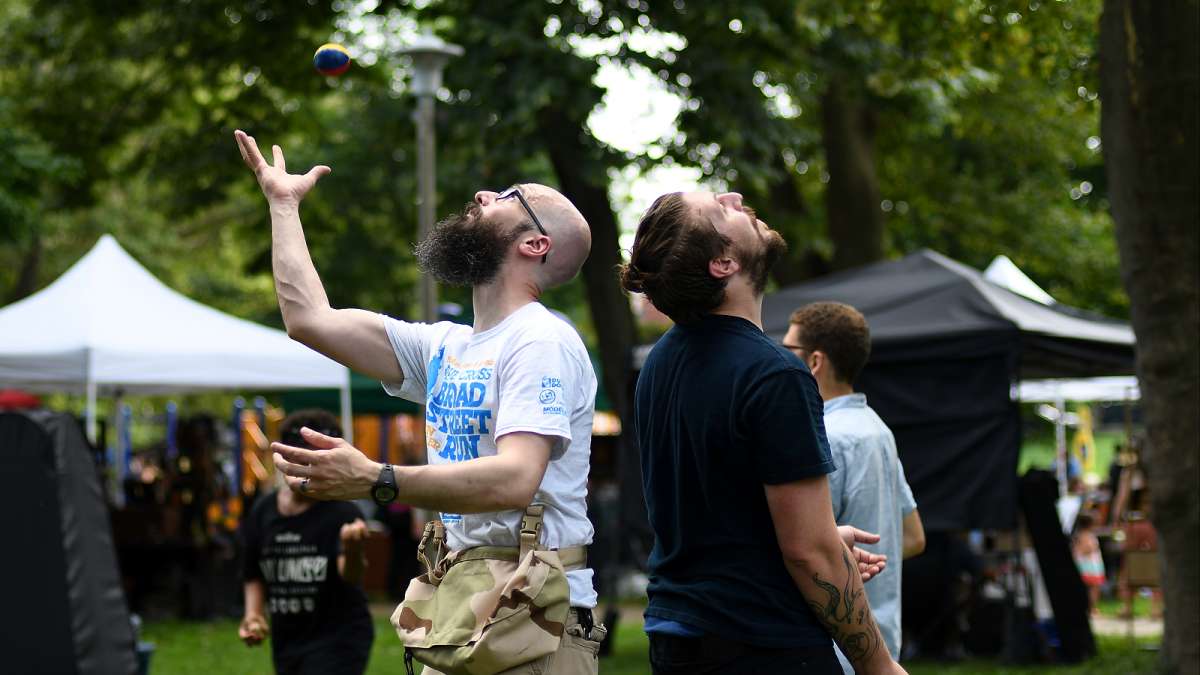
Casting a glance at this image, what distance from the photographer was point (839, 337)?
4.59m

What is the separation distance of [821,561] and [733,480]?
0.23 m

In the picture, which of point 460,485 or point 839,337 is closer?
point 460,485

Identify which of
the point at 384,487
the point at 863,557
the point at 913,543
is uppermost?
the point at 384,487

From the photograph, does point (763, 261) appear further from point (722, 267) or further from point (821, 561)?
point (821, 561)

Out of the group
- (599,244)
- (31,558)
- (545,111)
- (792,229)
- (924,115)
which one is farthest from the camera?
(792,229)

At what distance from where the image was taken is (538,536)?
9.97ft

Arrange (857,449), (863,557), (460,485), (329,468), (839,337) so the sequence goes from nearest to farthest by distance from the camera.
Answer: (329,468) < (460,485) < (863,557) < (857,449) < (839,337)

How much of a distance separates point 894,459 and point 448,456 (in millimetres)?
1898

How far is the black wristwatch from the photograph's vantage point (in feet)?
8.50

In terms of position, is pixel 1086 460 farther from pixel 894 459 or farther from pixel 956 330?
pixel 894 459

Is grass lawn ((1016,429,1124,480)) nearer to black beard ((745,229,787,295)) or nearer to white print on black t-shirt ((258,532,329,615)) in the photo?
white print on black t-shirt ((258,532,329,615))

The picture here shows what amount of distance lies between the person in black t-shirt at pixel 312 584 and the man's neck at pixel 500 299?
8.03 ft

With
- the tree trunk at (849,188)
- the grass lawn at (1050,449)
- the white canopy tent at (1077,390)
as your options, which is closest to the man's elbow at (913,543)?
the tree trunk at (849,188)

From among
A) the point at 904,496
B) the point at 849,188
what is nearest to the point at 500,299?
the point at 904,496
